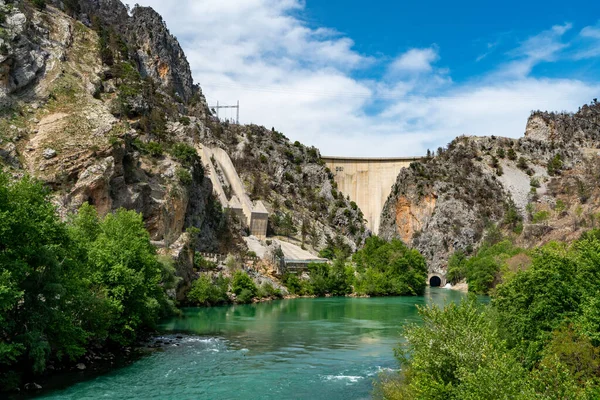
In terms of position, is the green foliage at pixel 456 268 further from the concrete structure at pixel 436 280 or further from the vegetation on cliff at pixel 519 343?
the vegetation on cliff at pixel 519 343

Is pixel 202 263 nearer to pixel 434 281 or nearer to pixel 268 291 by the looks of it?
pixel 268 291

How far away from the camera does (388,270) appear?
81.1 metres

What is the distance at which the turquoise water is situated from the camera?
2222 centimetres

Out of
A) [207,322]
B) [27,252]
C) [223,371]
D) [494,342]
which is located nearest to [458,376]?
[494,342]

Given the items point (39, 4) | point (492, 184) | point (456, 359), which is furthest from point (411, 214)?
point (456, 359)

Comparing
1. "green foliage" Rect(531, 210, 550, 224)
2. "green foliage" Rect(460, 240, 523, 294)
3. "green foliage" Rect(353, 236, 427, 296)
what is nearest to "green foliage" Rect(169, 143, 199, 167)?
"green foliage" Rect(353, 236, 427, 296)

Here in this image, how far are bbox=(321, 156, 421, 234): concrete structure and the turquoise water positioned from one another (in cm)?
8614

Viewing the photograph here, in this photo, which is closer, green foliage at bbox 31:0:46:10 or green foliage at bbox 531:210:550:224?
green foliage at bbox 31:0:46:10

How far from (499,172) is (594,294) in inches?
4216

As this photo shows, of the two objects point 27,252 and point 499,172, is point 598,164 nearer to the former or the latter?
point 499,172

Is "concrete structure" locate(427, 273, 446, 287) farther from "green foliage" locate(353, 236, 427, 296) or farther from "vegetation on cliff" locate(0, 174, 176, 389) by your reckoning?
"vegetation on cliff" locate(0, 174, 176, 389)

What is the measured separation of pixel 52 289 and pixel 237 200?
Result: 69.6 m

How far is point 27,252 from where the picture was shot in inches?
823

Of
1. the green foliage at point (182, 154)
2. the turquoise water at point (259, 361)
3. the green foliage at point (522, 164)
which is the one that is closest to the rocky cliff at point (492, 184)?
the green foliage at point (522, 164)
